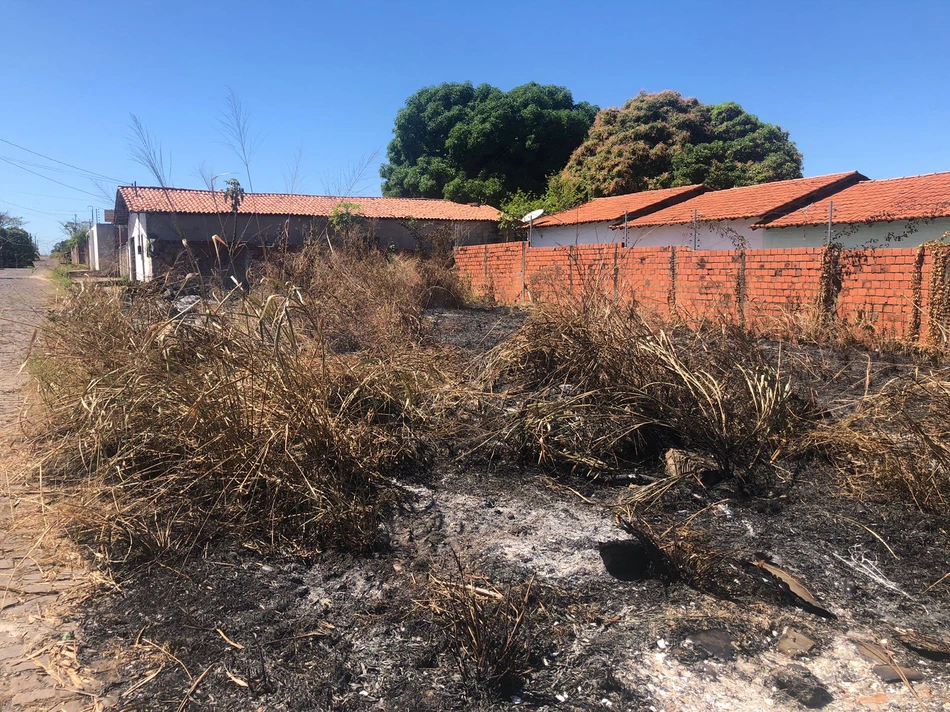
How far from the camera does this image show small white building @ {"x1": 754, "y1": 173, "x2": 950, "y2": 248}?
1386cm

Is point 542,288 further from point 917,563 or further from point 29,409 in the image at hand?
point 29,409

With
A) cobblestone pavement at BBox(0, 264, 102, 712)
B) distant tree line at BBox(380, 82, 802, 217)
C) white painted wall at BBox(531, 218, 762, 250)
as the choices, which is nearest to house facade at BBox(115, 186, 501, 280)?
distant tree line at BBox(380, 82, 802, 217)

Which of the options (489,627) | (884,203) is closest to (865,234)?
(884,203)

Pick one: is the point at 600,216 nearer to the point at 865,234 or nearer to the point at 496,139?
the point at 865,234

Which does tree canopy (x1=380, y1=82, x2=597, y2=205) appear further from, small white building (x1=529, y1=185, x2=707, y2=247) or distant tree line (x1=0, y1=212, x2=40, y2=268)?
distant tree line (x1=0, y1=212, x2=40, y2=268)

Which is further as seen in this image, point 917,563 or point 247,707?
point 917,563

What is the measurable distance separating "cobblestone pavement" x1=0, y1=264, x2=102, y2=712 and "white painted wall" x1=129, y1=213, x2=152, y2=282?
19605mm

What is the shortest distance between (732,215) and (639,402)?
51.4 ft

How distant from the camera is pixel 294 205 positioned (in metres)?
27.8

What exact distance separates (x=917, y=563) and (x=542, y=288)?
11.0ft

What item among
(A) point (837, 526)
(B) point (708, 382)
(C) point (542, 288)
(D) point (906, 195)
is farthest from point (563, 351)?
(D) point (906, 195)

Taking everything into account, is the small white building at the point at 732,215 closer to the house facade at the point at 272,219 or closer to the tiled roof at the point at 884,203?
the tiled roof at the point at 884,203

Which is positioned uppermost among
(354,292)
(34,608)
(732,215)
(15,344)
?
(732,215)

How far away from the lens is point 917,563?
11.0 ft
